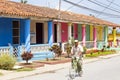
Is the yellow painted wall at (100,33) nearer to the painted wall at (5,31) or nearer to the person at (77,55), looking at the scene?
the painted wall at (5,31)

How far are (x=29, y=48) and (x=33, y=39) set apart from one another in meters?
4.90

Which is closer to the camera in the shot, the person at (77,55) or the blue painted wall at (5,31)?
the person at (77,55)

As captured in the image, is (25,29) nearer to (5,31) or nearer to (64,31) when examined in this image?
(5,31)

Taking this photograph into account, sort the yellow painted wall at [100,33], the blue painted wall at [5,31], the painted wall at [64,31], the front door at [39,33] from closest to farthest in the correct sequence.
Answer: the blue painted wall at [5,31] < the front door at [39,33] < the painted wall at [64,31] < the yellow painted wall at [100,33]

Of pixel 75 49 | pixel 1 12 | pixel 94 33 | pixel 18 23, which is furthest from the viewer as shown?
pixel 94 33

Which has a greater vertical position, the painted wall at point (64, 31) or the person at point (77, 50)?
the painted wall at point (64, 31)

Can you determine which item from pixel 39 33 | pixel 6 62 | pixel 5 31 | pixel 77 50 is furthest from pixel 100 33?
pixel 77 50

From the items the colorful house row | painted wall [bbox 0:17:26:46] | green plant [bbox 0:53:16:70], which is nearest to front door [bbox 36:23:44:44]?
the colorful house row

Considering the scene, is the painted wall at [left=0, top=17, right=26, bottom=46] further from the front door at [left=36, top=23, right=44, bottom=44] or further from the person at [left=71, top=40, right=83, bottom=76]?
the person at [left=71, top=40, right=83, bottom=76]

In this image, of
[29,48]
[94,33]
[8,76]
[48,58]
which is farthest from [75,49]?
[94,33]

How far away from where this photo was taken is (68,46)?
24.1 meters

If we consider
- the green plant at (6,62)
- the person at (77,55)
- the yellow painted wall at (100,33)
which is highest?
the yellow painted wall at (100,33)

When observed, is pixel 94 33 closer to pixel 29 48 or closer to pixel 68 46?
pixel 68 46

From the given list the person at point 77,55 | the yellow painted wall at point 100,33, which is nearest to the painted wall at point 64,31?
the yellow painted wall at point 100,33
